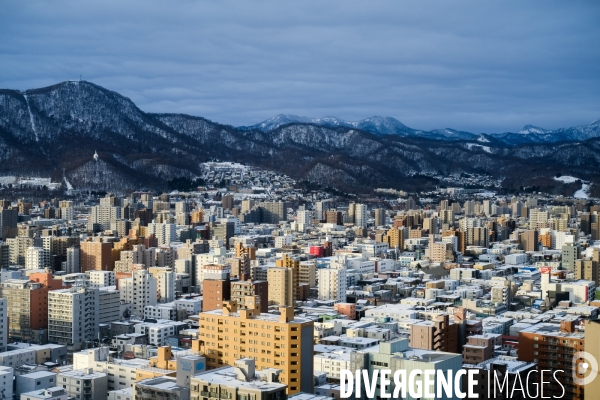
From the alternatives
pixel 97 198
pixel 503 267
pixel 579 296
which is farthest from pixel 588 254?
pixel 97 198

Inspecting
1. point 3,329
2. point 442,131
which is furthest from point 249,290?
point 442,131

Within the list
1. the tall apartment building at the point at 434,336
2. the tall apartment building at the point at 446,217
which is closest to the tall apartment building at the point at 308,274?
the tall apartment building at the point at 434,336

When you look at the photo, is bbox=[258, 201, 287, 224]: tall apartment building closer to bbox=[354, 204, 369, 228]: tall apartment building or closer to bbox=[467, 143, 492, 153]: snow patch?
bbox=[354, 204, 369, 228]: tall apartment building

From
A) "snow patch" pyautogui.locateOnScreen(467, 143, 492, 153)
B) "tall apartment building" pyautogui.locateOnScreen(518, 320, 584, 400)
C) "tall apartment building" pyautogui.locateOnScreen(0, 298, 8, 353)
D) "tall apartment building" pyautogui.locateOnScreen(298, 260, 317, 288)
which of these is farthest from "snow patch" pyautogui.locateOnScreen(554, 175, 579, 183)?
"tall apartment building" pyautogui.locateOnScreen(0, 298, 8, 353)

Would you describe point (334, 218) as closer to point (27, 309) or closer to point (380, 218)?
point (380, 218)

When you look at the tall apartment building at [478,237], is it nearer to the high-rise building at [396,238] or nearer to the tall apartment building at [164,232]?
the high-rise building at [396,238]

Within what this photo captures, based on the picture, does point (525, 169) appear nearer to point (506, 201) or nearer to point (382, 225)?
point (506, 201)
